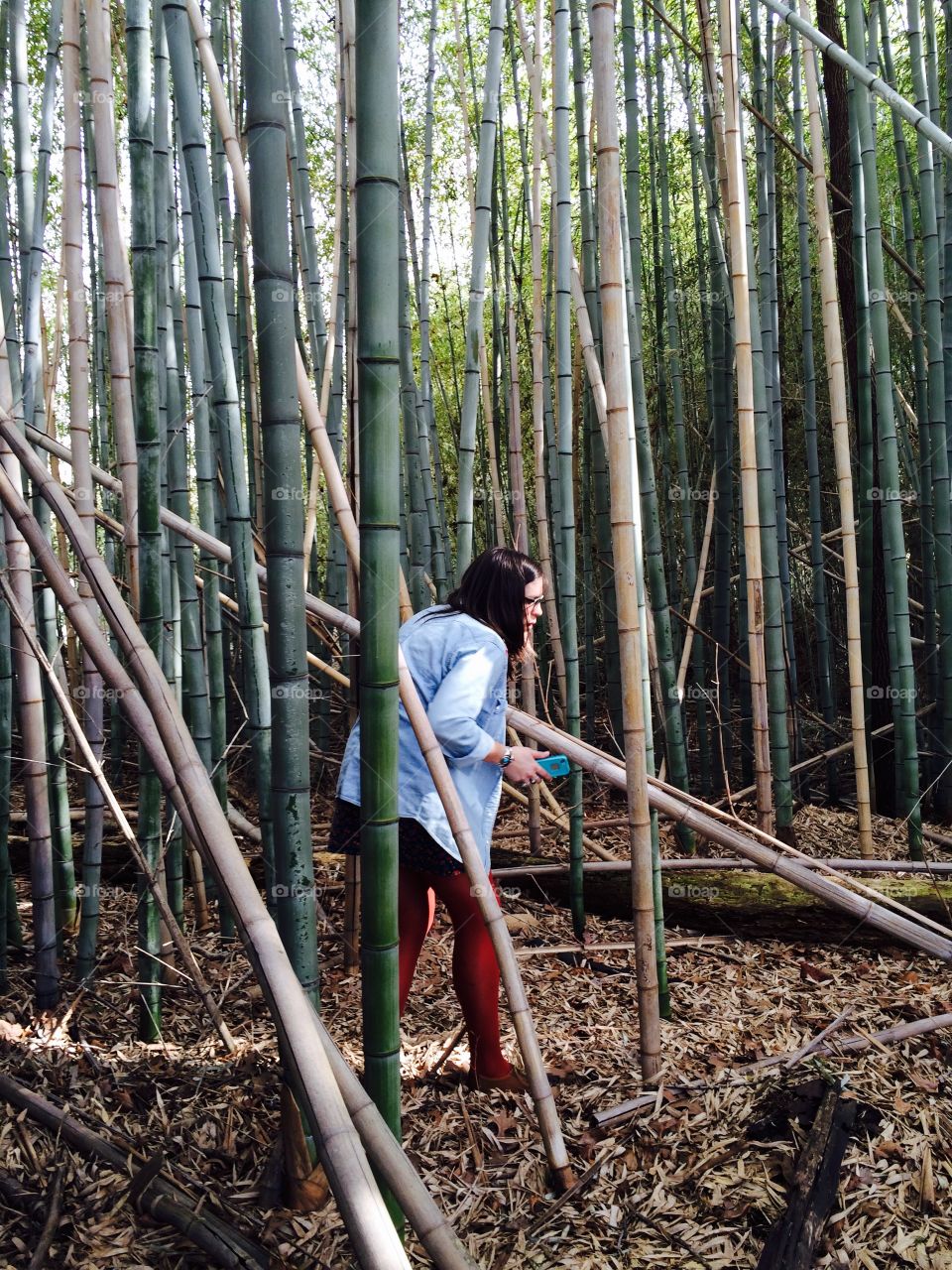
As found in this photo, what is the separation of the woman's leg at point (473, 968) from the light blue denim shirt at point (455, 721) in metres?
0.09

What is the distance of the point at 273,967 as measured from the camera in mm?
849

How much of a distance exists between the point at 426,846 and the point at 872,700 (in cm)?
237

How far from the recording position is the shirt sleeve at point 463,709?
4.92ft

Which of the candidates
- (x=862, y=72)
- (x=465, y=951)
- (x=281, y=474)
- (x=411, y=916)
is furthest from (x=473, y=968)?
(x=862, y=72)

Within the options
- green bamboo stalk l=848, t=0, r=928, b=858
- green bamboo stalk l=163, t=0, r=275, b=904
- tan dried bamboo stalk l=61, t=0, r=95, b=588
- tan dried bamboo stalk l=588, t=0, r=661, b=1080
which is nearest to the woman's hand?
tan dried bamboo stalk l=588, t=0, r=661, b=1080

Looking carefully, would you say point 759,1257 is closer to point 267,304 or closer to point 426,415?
point 267,304

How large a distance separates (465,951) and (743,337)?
51.3 inches

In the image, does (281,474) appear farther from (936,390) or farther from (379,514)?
(936,390)

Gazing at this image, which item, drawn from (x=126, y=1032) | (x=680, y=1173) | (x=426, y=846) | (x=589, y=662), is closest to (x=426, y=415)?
(x=589, y=662)

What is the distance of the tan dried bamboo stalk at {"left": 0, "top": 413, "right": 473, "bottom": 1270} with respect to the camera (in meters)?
0.75

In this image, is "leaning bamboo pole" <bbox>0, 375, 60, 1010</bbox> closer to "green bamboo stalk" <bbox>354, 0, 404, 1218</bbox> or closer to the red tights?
the red tights

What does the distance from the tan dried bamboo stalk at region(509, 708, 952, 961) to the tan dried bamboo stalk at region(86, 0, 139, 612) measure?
2.67ft

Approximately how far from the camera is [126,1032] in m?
1.72

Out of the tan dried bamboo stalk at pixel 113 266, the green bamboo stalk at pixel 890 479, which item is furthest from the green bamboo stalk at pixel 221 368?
the green bamboo stalk at pixel 890 479
